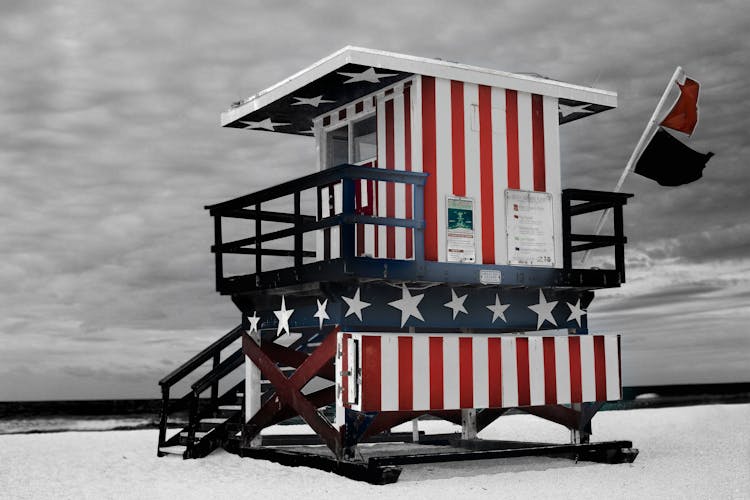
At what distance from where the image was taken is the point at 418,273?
1159 cm

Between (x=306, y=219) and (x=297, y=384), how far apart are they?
3549 mm

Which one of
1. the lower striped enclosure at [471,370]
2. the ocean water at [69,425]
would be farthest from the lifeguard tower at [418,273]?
the ocean water at [69,425]

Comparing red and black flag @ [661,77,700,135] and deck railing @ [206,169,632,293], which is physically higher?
red and black flag @ [661,77,700,135]

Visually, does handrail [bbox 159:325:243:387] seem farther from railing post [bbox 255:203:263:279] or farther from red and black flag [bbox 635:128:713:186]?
red and black flag [bbox 635:128:713:186]

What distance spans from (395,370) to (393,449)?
4.16 m

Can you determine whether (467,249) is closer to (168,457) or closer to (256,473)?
(256,473)

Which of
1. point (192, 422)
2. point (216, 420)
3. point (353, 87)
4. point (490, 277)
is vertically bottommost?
point (216, 420)

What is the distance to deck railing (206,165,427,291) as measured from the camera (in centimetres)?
1114

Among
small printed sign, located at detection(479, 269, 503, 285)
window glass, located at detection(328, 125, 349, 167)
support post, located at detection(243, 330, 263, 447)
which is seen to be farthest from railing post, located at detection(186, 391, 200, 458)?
small printed sign, located at detection(479, 269, 503, 285)

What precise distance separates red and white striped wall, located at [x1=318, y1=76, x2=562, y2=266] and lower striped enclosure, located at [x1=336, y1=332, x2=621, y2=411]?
124cm

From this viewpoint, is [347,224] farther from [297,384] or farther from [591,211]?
[591,211]

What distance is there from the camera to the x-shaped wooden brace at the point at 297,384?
11812 mm

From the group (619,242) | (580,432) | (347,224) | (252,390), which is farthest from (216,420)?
(619,242)

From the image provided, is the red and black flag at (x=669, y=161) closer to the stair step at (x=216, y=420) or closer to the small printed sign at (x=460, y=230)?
the small printed sign at (x=460, y=230)
